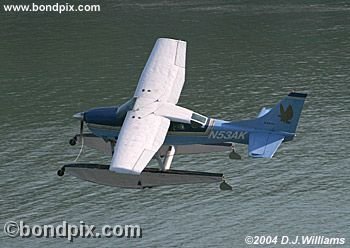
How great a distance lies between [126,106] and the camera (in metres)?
41.0

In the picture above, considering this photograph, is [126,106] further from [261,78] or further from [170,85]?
[261,78]

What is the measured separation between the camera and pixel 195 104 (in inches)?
2665

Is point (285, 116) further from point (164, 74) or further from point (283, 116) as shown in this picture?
point (164, 74)

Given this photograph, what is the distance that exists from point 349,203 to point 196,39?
38.4m

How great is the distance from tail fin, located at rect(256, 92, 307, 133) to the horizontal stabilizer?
471 mm

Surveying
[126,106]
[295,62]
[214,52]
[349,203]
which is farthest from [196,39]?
[126,106]

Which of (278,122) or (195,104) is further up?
(195,104)

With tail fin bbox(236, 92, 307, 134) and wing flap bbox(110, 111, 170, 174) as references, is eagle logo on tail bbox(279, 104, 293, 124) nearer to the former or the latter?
tail fin bbox(236, 92, 307, 134)

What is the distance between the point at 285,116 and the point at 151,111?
643 centimetres

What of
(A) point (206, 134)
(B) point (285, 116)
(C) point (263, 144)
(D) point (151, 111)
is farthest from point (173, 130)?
(B) point (285, 116)

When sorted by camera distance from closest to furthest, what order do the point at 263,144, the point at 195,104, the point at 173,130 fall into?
the point at 263,144 < the point at 173,130 < the point at 195,104

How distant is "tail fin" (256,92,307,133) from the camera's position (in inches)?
1594

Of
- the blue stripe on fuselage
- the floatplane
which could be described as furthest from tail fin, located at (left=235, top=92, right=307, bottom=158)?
the blue stripe on fuselage

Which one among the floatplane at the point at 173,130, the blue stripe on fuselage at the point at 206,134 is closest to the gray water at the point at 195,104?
the floatplane at the point at 173,130
